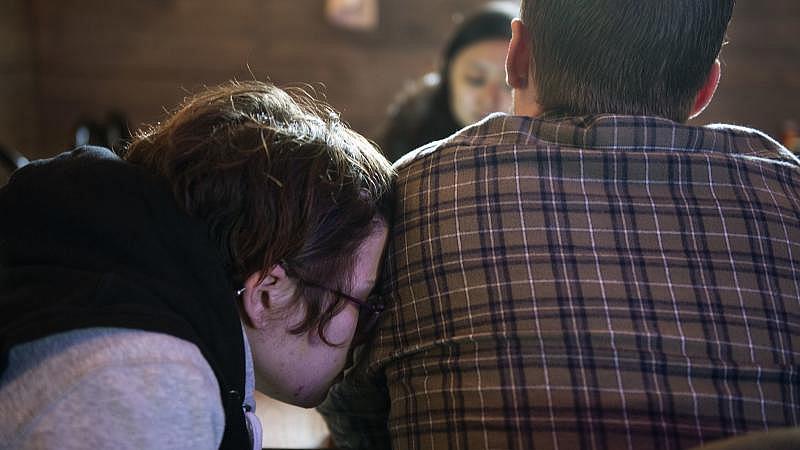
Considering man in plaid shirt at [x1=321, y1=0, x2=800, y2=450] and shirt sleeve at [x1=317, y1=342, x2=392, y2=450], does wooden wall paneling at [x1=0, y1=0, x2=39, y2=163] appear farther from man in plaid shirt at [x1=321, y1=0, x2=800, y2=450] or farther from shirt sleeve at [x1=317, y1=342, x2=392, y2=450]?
man in plaid shirt at [x1=321, y1=0, x2=800, y2=450]

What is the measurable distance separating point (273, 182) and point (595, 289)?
358 mm

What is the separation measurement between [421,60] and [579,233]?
11.0 ft

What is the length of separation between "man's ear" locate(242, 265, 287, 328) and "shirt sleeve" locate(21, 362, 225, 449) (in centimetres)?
18

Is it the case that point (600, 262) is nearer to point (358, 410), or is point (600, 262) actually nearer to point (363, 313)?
point (363, 313)

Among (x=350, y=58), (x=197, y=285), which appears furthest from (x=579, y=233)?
(x=350, y=58)

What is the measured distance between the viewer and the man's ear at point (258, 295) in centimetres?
93

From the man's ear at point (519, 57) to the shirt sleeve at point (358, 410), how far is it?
406 millimetres

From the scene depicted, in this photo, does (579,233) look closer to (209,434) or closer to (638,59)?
(638,59)

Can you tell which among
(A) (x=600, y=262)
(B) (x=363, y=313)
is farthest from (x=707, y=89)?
(B) (x=363, y=313)

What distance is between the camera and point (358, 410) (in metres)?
1.13

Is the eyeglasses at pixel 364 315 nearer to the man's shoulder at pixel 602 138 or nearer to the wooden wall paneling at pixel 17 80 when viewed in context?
the man's shoulder at pixel 602 138

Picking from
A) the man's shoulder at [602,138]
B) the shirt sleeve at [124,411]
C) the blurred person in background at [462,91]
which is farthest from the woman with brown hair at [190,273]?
the blurred person in background at [462,91]

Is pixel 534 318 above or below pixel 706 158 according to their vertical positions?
below

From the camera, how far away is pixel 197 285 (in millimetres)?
810
